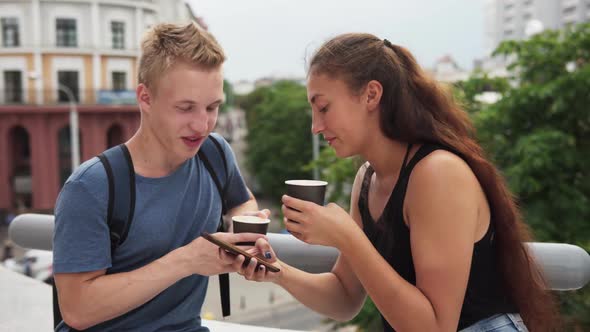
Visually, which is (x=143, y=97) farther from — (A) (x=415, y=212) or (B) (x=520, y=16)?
(B) (x=520, y=16)

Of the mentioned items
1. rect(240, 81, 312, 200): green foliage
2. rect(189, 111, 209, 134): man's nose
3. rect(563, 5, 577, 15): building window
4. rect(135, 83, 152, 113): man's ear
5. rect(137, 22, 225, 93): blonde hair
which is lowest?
rect(240, 81, 312, 200): green foliage

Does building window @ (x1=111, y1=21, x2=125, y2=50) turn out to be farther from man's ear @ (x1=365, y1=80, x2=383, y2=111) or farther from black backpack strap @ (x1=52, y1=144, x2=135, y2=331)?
man's ear @ (x1=365, y1=80, x2=383, y2=111)

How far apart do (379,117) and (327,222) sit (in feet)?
1.37

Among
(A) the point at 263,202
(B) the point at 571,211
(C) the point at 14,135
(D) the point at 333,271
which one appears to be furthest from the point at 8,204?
(D) the point at 333,271

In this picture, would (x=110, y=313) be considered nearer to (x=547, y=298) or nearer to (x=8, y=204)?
(x=547, y=298)

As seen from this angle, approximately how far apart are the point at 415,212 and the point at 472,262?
283mm

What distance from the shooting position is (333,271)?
2.29m

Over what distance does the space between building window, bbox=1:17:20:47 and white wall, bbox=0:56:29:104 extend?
0.74 m

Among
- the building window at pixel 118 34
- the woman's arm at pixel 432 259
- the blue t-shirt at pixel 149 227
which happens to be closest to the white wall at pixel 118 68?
the building window at pixel 118 34

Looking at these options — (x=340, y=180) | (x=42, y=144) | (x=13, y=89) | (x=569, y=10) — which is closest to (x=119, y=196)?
(x=340, y=180)

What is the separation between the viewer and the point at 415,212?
176 cm

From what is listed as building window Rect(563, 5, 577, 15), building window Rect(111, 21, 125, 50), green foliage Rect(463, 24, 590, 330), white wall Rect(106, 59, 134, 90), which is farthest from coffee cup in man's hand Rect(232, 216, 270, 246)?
building window Rect(563, 5, 577, 15)

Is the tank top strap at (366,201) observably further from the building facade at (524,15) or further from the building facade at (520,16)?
the building facade at (524,15)

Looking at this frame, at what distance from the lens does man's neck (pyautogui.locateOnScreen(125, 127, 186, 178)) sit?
1.94 m
